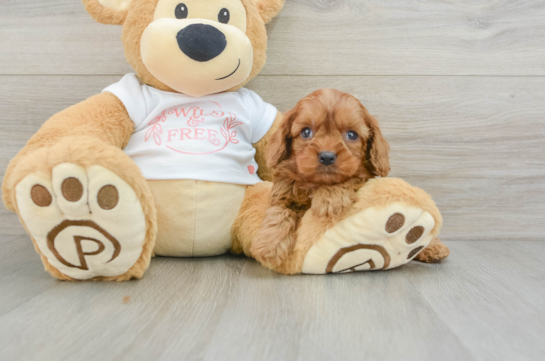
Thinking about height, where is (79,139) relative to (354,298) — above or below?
above

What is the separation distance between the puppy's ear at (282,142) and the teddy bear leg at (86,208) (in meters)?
0.26

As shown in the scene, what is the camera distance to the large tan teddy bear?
0.72m

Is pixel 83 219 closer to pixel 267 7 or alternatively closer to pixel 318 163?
pixel 318 163

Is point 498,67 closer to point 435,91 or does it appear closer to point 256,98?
point 435,91

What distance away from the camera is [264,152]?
3.57ft

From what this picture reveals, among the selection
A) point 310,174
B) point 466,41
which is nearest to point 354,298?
point 310,174

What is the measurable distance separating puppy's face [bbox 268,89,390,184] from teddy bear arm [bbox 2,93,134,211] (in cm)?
38

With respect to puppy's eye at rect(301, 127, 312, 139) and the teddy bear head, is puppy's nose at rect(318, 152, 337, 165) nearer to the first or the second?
puppy's eye at rect(301, 127, 312, 139)

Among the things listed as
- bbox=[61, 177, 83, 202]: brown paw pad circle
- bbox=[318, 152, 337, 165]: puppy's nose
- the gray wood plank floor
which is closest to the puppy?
bbox=[318, 152, 337, 165]: puppy's nose

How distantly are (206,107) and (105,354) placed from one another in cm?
63

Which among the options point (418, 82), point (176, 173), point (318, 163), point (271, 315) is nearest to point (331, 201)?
point (318, 163)

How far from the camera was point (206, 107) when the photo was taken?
1.01m

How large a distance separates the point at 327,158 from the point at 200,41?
0.37 metres

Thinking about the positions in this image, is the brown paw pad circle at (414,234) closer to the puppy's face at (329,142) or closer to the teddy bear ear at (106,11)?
the puppy's face at (329,142)
